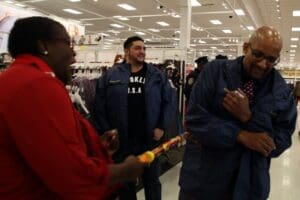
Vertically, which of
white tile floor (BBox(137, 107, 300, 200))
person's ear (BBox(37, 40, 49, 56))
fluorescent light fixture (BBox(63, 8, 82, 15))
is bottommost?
white tile floor (BBox(137, 107, 300, 200))

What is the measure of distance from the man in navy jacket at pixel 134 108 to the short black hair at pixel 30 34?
6.40 feet

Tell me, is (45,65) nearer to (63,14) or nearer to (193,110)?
(193,110)

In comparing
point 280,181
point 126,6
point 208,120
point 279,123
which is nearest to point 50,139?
point 208,120

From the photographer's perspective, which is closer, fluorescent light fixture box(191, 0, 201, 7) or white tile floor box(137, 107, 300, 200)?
white tile floor box(137, 107, 300, 200)

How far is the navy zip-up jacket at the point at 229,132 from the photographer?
1515 millimetres

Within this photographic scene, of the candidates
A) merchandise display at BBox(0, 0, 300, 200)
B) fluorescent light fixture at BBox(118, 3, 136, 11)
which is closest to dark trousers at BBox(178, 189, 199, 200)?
merchandise display at BBox(0, 0, 300, 200)

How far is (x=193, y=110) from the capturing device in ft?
5.32

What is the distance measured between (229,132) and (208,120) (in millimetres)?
104

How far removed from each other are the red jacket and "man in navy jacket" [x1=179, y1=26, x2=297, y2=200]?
65cm

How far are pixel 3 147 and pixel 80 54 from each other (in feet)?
17.0

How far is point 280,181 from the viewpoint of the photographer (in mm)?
4891

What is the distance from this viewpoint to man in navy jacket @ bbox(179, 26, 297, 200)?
1.50 metres

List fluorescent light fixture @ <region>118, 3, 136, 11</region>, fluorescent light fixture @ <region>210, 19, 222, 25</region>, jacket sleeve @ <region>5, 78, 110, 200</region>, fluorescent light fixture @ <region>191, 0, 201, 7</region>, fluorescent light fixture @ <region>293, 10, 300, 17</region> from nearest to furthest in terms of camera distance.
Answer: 1. jacket sleeve @ <region>5, 78, 110, 200</region>
2. fluorescent light fixture @ <region>191, 0, 201, 7</region>
3. fluorescent light fixture @ <region>118, 3, 136, 11</region>
4. fluorescent light fixture @ <region>293, 10, 300, 17</region>
5. fluorescent light fixture @ <region>210, 19, 222, 25</region>

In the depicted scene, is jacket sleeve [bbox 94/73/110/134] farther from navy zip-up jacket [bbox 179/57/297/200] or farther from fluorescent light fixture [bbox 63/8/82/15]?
fluorescent light fixture [bbox 63/8/82/15]
